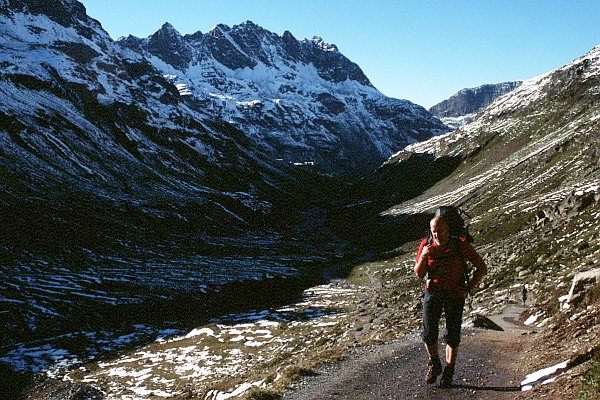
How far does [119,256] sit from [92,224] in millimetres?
23816

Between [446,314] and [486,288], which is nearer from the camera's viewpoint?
[446,314]

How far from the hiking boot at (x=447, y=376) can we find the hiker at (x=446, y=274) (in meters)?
0.54

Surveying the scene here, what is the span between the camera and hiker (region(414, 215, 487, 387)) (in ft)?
36.0

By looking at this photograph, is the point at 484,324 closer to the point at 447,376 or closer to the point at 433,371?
the point at 433,371

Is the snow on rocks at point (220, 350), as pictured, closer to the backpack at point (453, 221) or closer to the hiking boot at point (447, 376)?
the hiking boot at point (447, 376)

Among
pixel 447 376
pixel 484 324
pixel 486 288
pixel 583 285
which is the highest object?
pixel 447 376

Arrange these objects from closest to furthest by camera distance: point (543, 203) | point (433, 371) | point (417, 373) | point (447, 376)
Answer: point (447, 376) < point (433, 371) < point (417, 373) < point (543, 203)

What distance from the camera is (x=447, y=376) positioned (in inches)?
478

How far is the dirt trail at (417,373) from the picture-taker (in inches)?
474

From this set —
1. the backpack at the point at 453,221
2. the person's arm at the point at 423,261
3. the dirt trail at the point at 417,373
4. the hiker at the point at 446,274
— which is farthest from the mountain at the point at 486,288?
the backpack at the point at 453,221

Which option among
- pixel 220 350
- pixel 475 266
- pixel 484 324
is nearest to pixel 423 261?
pixel 475 266

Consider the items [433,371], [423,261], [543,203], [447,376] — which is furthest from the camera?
[543,203]

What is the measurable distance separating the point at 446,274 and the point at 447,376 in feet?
9.67

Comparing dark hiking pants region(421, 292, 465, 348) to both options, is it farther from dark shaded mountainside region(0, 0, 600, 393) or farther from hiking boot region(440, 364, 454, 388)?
dark shaded mountainside region(0, 0, 600, 393)
